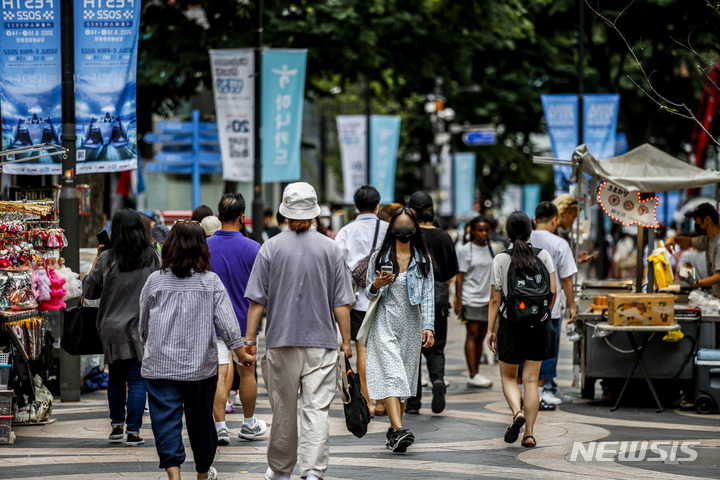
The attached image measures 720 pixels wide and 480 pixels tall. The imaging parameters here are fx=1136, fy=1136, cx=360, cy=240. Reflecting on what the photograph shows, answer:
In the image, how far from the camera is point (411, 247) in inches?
355

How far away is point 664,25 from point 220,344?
14246 millimetres

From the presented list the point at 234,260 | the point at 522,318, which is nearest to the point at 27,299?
the point at 234,260

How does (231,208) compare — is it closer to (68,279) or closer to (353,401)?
(353,401)

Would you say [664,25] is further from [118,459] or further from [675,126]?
[118,459]

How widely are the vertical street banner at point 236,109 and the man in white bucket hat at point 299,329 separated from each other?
10.7m

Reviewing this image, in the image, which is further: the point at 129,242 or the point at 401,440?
the point at 129,242

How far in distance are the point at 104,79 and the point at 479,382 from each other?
17.4ft

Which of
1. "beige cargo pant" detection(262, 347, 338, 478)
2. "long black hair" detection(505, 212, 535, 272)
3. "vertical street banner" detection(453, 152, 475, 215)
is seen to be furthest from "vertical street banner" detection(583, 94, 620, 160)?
"beige cargo pant" detection(262, 347, 338, 478)

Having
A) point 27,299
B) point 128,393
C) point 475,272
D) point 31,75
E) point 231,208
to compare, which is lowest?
point 128,393

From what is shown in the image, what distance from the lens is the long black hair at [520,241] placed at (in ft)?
30.2

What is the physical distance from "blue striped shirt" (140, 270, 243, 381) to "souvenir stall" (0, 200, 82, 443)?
2.70 meters

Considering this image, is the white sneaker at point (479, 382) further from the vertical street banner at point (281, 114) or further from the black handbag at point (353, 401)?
the vertical street banner at point (281, 114)

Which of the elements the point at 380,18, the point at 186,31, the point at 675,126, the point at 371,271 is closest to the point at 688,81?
the point at 675,126

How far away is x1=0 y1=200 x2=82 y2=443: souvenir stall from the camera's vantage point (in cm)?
934
